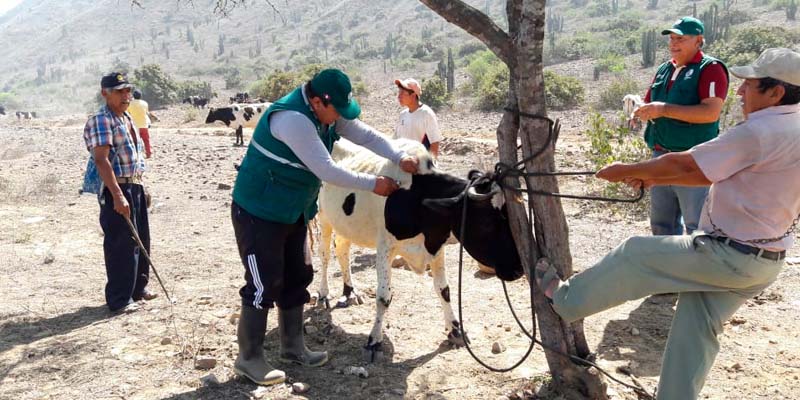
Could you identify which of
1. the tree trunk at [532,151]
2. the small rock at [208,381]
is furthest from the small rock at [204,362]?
the tree trunk at [532,151]

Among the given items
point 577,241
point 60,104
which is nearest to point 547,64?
point 577,241

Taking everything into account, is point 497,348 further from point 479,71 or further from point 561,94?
point 479,71

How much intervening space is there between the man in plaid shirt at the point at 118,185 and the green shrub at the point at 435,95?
20.7m

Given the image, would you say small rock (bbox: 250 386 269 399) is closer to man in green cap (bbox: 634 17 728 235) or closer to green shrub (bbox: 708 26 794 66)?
man in green cap (bbox: 634 17 728 235)

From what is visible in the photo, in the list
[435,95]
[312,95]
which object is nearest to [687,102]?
[312,95]

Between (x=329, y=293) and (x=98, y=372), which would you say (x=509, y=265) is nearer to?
(x=329, y=293)

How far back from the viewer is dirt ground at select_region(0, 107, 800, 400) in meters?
4.36

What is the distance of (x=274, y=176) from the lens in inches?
165

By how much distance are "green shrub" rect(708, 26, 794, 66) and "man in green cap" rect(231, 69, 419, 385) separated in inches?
966

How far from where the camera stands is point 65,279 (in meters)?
6.85

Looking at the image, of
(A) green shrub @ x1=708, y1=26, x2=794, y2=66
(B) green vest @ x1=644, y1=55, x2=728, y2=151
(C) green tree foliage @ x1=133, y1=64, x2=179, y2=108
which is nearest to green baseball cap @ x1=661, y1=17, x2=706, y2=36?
(B) green vest @ x1=644, y1=55, x2=728, y2=151

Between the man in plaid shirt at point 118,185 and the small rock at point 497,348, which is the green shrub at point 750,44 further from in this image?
the man in plaid shirt at point 118,185

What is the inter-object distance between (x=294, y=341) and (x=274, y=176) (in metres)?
1.35

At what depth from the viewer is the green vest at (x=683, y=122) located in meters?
4.88
